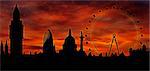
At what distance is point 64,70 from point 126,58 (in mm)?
52076

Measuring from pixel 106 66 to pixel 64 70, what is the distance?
2533 cm

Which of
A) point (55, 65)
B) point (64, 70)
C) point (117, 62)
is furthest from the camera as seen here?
point (117, 62)

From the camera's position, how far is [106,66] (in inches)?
6471

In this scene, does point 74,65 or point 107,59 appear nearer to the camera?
point 74,65

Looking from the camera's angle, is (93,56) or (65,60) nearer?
(65,60)

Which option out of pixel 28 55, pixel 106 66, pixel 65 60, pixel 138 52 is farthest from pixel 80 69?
pixel 138 52

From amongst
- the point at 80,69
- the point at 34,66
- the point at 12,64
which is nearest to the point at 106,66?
the point at 80,69

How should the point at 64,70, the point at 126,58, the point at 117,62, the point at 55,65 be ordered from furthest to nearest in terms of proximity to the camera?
the point at 126,58 → the point at 117,62 → the point at 55,65 → the point at 64,70

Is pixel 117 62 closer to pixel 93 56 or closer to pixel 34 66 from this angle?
pixel 93 56

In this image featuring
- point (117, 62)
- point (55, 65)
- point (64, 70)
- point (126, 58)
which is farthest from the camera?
point (126, 58)

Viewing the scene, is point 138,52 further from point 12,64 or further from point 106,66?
point 12,64

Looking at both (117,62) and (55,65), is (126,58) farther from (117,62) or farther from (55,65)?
(55,65)

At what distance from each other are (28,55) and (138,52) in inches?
2209

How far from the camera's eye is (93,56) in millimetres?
195000
